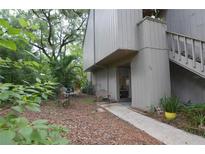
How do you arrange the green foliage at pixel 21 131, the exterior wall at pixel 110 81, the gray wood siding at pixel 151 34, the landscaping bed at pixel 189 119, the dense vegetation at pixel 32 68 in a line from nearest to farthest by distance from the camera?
1. the green foliage at pixel 21 131
2. the dense vegetation at pixel 32 68
3. the landscaping bed at pixel 189 119
4. the gray wood siding at pixel 151 34
5. the exterior wall at pixel 110 81

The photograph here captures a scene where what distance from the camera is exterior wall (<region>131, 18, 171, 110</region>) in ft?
23.3

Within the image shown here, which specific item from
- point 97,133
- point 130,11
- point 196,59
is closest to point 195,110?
point 196,59

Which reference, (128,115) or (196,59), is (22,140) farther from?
(196,59)

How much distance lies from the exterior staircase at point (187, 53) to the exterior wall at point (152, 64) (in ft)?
1.01

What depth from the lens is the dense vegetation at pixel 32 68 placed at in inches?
39.1

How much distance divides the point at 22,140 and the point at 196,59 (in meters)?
7.05

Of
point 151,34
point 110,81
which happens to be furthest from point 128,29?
point 110,81

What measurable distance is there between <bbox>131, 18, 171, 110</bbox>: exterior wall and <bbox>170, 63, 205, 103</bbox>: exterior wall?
1098 mm

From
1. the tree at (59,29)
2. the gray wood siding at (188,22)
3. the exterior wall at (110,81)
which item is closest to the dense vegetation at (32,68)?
the tree at (59,29)

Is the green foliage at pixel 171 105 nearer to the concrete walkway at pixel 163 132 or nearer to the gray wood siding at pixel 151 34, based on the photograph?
the concrete walkway at pixel 163 132

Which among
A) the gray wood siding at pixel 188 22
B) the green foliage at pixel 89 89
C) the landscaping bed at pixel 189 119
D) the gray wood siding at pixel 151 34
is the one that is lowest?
the landscaping bed at pixel 189 119

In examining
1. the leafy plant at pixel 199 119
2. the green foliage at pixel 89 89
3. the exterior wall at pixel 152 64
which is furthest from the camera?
the green foliage at pixel 89 89

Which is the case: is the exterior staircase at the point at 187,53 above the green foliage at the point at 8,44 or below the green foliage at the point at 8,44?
above

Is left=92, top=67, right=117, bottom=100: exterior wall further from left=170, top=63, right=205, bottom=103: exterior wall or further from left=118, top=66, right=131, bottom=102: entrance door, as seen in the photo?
left=170, top=63, right=205, bottom=103: exterior wall
